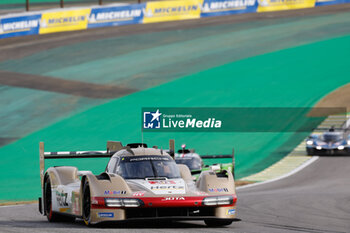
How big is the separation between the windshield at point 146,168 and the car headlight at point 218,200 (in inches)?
47.7

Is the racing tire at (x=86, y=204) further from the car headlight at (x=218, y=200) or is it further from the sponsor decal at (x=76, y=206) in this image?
the car headlight at (x=218, y=200)

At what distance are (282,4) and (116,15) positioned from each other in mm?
13177

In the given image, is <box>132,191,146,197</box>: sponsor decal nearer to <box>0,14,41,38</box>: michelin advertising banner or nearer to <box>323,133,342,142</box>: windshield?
<box>323,133,342,142</box>: windshield

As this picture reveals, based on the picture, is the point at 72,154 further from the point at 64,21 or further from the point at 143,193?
the point at 64,21

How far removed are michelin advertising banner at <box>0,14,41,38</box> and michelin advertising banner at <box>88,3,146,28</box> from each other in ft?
14.9

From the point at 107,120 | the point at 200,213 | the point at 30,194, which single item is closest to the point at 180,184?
the point at 200,213

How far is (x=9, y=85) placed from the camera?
133 ft

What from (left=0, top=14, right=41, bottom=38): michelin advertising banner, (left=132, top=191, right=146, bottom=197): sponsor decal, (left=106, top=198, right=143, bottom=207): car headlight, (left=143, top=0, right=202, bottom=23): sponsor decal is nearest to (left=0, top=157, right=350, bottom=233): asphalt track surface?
(left=106, top=198, right=143, bottom=207): car headlight

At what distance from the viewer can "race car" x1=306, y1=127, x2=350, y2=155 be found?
3194cm

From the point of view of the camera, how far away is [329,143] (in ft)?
106

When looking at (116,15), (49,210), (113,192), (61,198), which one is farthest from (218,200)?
(116,15)

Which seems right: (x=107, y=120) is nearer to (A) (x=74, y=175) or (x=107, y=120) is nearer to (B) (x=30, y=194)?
(B) (x=30, y=194)

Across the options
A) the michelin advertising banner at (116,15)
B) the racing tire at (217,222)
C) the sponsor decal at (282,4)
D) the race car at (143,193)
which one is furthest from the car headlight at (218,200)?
the sponsor decal at (282,4)

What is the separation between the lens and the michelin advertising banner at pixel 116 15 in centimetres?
5291
